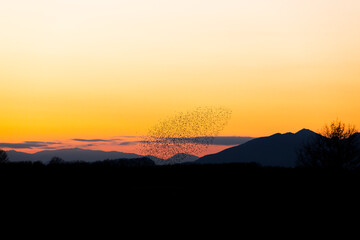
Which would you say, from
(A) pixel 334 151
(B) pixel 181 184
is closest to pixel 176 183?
(B) pixel 181 184

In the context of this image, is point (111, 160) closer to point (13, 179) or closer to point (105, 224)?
point (13, 179)

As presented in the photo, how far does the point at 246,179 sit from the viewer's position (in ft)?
120

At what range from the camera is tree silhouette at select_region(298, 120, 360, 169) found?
7700 centimetres

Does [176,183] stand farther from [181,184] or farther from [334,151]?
[334,151]

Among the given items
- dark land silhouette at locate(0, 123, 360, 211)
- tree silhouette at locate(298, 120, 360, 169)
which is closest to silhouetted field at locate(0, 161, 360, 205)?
dark land silhouette at locate(0, 123, 360, 211)

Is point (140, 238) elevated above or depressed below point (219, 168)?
below

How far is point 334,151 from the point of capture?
7831 cm

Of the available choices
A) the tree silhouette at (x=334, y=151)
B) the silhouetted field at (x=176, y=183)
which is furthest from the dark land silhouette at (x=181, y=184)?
the tree silhouette at (x=334, y=151)

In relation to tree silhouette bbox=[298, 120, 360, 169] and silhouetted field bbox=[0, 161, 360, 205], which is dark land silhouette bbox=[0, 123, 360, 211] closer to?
silhouetted field bbox=[0, 161, 360, 205]

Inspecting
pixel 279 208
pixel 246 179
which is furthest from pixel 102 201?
pixel 246 179

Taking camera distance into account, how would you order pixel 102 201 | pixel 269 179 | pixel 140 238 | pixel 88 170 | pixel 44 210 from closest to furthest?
pixel 140 238 < pixel 44 210 < pixel 102 201 < pixel 269 179 < pixel 88 170

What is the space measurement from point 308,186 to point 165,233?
1548cm

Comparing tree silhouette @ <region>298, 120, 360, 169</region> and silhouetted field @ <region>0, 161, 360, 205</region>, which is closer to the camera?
silhouetted field @ <region>0, 161, 360, 205</region>

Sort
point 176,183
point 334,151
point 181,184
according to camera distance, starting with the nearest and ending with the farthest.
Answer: point 181,184 → point 176,183 → point 334,151
